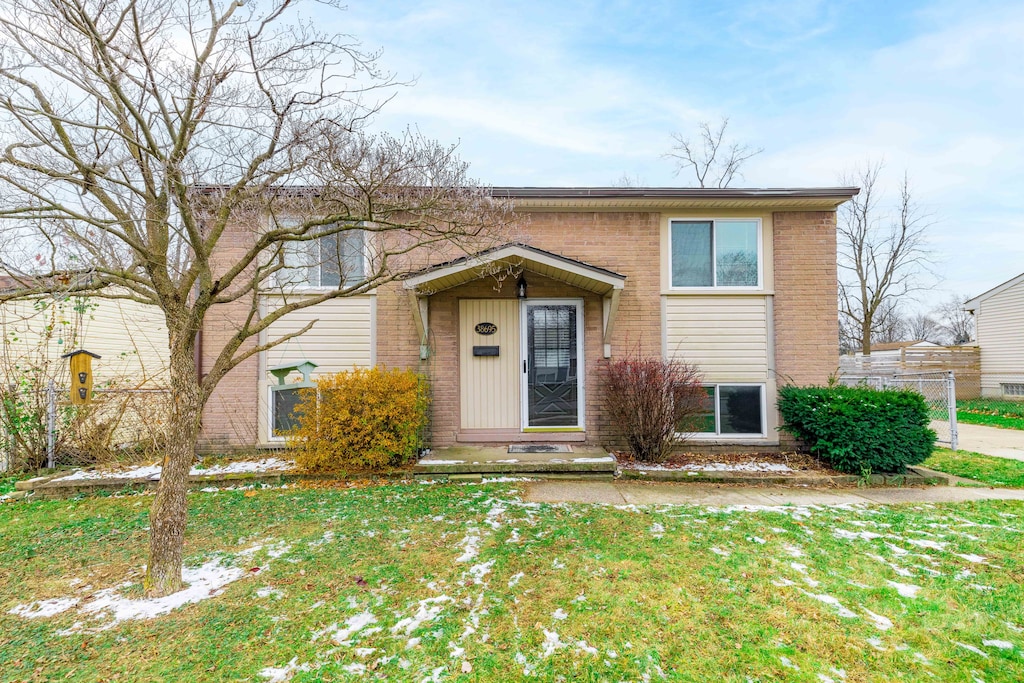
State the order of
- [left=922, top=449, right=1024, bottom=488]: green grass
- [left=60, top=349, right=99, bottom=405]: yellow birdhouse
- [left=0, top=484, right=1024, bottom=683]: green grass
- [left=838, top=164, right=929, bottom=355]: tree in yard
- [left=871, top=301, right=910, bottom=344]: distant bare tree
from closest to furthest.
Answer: [left=0, top=484, right=1024, bottom=683]: green grass
[left=922, top=449, right=1024, bottom=488]: green grass
[left=60, top=349, right=99, bottom=405]: yellow birdhouse
[left=838, top=164, right=929, bottom=355]: tree in yard
[left=871, top=301, right=910, bottom=344]: distant bare tree

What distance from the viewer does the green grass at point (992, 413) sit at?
12.3 metres

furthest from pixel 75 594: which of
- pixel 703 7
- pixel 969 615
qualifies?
pixel 703 7

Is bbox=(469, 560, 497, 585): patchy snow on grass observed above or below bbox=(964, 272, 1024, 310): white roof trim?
below

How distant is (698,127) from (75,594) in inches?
913

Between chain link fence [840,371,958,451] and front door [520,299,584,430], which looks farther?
chain link fence [840,371,958,451]

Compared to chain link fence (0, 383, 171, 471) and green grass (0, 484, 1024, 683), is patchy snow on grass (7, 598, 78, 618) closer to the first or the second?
green grass (0, 484, 1024, 683)

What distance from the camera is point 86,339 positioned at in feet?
30.0

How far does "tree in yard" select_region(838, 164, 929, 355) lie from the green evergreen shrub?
1747 cm

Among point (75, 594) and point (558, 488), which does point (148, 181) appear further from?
point (558, 488)

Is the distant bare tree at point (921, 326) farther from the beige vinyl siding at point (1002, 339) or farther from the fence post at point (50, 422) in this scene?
the fence post at point (50, 422)

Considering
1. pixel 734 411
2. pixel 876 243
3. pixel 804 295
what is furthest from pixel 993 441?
pixel 876 243

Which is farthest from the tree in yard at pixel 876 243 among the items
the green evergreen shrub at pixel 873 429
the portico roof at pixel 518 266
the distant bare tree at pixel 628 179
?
the portico roof at pixel 518 266

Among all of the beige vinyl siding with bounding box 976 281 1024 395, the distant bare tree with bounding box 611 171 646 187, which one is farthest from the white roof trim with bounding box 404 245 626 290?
the beige vinyl siding with bounding box 976 281 1024 395

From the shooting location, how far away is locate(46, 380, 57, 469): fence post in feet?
23.1
